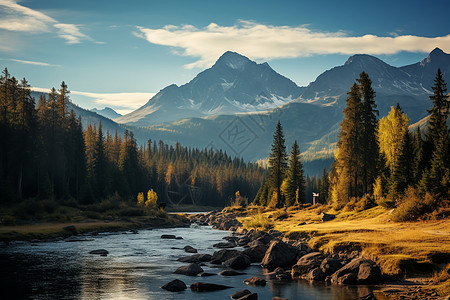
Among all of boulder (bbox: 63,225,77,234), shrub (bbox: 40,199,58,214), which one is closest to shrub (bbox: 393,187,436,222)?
boulder (bbox: 63,225,77,234)

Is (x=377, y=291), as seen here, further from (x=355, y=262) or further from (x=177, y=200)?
(x=177, y=200)

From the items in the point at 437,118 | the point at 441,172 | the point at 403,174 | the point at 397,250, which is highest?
the point at 437,118

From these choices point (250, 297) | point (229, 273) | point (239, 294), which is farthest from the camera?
point (229, 273)

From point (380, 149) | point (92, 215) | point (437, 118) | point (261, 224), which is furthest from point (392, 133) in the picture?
point (92, 215)

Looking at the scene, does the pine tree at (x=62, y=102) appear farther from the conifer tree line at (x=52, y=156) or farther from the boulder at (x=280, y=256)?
the boulder at (x=280, y=256)

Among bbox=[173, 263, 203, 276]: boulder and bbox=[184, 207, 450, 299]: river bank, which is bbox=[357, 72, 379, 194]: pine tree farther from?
bbox=[173, 263, 203, 276]: boulder

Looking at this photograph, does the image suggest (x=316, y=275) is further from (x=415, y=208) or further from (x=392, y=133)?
(x=392, y=133)

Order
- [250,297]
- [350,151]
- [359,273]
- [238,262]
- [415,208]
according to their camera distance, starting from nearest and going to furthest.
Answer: [250,297] < [359,273] < [238,262] < [415,208] < [350,151]

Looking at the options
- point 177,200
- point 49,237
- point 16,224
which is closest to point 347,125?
point 49,237

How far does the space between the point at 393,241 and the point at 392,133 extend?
40986 mm

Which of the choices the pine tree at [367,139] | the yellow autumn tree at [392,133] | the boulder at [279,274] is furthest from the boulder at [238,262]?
the yellow autumn tree at [392,133]

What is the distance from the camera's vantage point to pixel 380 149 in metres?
67.4

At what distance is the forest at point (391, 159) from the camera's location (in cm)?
4144

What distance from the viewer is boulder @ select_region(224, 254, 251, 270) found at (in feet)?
109
